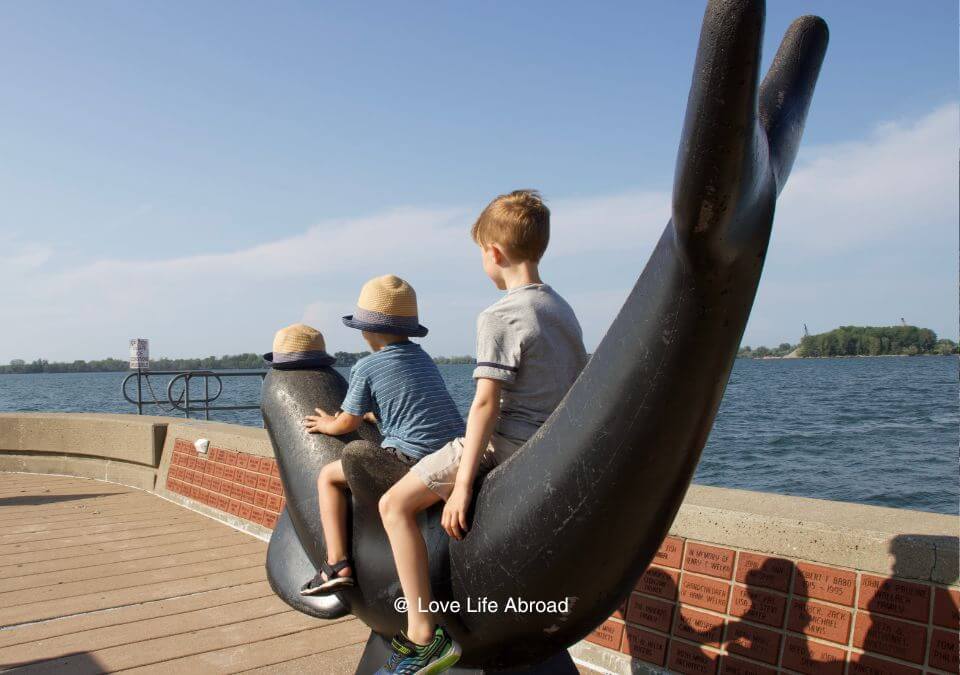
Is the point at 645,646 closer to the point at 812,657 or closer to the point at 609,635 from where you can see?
the point at 609,635

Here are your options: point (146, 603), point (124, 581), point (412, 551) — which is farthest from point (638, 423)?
point (124, 581)

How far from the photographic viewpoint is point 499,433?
7.34 feet

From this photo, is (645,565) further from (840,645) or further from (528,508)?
(840,645)

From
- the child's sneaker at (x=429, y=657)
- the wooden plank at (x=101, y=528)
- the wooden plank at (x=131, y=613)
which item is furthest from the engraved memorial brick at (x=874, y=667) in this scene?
the wooden plank at (x=101, y=528)

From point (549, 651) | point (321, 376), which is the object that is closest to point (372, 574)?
point (549, 651)

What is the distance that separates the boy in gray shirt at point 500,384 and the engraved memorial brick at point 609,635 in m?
1.11

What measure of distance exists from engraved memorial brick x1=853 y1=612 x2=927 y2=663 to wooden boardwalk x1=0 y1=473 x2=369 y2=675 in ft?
6.21

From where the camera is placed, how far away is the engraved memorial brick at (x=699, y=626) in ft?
9.27

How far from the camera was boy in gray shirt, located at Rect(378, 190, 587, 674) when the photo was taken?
214 cm

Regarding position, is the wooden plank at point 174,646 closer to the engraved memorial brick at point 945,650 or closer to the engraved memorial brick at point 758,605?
the engraved memorial brick at point 758,605

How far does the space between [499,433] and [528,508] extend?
28 cm

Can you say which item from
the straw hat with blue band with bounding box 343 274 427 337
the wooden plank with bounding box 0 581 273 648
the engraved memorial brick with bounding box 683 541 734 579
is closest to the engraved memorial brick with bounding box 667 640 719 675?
the engraved memorial brick with bounding box 683 541 734 579

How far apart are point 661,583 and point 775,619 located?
1.50ft

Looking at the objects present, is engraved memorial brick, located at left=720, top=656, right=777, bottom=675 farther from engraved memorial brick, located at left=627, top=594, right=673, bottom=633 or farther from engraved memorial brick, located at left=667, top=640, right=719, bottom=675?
engraved memorial brick, located at left=627, top=594, right=673, bottom=633
